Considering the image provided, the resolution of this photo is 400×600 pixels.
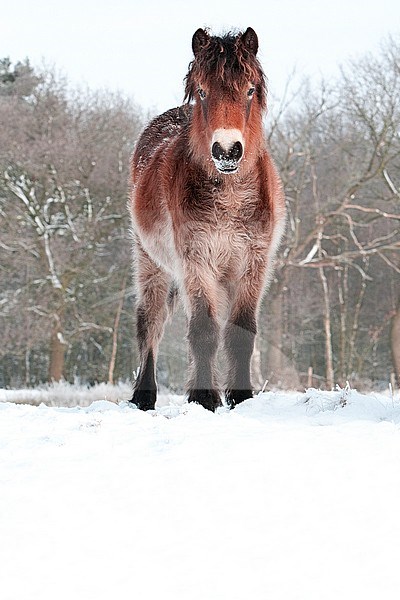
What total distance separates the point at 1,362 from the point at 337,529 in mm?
23377

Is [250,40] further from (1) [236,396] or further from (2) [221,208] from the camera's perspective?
(1) [236,396]

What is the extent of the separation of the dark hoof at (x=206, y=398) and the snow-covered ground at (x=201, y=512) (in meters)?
1.03

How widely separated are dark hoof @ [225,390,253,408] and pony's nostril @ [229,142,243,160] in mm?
1818

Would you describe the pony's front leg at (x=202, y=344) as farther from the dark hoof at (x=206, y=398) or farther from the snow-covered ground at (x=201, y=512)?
the snow-covered ground at (x=201, y=512)

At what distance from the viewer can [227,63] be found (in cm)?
473

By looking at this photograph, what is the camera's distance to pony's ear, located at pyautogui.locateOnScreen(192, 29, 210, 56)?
16.0 feet

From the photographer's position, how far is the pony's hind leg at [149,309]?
6371mm

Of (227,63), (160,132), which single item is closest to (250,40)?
(227,63)

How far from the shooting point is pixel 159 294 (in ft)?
21.8

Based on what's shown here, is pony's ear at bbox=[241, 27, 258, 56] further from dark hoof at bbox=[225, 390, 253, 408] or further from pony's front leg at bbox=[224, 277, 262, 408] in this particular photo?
dark hoof at bbox=[225, 390, 253, 408]

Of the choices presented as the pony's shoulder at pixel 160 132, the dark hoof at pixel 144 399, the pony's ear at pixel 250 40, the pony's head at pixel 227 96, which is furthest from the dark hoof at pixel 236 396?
the pony's ear at pixel 250 40

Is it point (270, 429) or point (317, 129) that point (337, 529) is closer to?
point (270, 429)

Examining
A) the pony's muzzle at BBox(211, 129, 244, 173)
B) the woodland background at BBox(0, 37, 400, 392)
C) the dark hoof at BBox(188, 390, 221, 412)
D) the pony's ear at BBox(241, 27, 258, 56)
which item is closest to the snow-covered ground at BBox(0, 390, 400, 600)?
the dark hoof at BBox(188, 390, 221, 412)

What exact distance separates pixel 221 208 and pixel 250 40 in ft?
3.89
